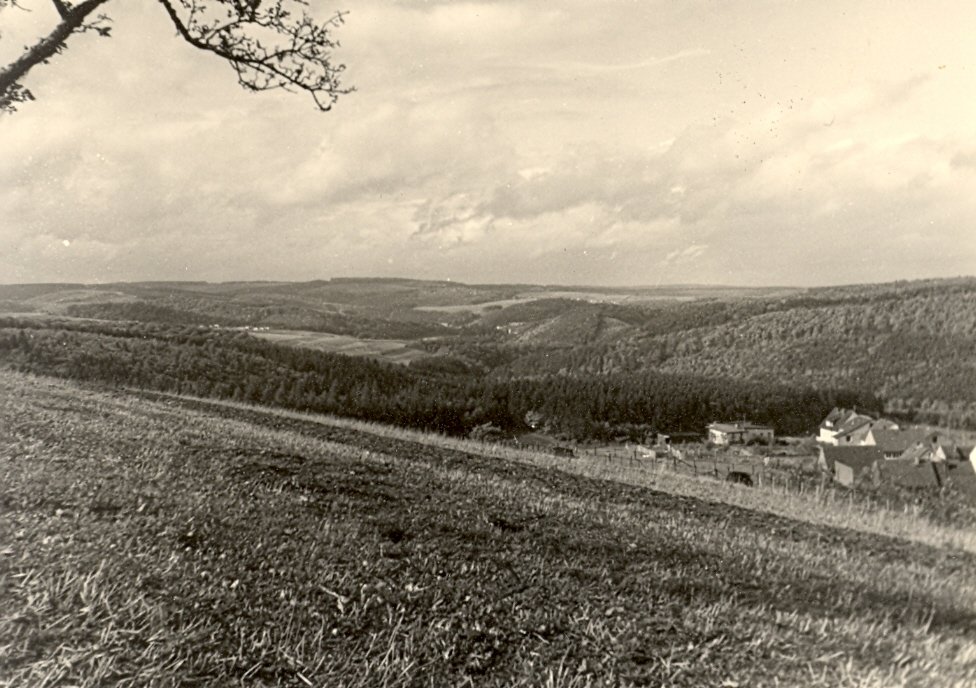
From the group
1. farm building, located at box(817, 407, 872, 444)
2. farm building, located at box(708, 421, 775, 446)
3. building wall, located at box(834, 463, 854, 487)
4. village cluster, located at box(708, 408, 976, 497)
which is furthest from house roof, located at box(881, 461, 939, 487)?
farm building, located at box(708, 421, 775, 446)

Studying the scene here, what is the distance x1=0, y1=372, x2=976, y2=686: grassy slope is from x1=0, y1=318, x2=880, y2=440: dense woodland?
97.6 ft

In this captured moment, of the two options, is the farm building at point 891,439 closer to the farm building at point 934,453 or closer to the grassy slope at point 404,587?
the farm building at point 934,453

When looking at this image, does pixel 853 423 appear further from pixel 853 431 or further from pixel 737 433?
pixel 737 433

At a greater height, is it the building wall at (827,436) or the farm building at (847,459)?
the farm building at (847,459)

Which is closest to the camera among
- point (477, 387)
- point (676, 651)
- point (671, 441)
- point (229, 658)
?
point (229, 658)

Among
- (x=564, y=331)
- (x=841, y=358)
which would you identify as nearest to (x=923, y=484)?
(x=841, y=358)

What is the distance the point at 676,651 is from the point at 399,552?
228cm

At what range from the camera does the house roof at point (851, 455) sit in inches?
1036

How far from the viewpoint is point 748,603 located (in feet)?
17.3

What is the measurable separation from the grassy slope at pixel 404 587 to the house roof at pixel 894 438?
90.1ft

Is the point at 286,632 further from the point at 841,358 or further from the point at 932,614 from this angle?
the point at 841,358

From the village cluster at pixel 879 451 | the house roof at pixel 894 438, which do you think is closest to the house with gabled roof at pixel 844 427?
the village cluster at pixel 879 451

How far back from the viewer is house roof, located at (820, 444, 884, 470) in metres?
26.3

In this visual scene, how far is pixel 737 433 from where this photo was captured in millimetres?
45219
